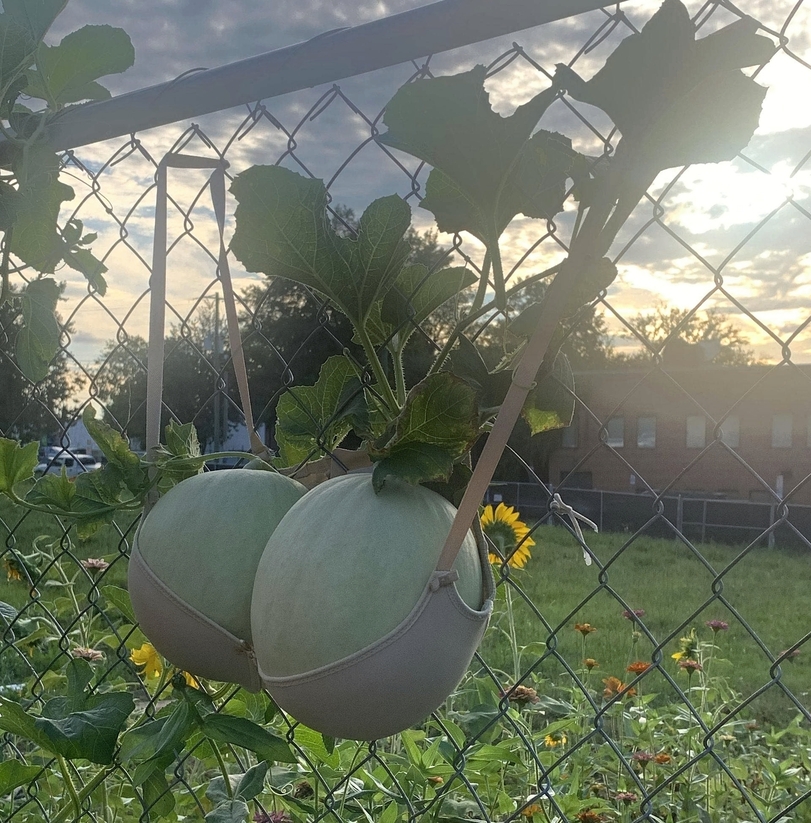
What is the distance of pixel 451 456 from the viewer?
68cm

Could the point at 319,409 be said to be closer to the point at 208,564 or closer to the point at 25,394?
the point at 208,564

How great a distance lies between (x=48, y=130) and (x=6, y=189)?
127 millimetres

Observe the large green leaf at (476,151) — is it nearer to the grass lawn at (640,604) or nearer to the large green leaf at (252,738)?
the large green leaf at (252,738)

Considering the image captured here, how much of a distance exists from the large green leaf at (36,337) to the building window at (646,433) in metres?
13.6

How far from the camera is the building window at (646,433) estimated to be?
1438cm

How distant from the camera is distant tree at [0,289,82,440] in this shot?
4.99ft

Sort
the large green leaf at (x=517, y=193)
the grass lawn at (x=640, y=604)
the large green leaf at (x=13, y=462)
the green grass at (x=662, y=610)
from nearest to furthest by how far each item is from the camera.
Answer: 1. the large green leaf at (x=517, y=193)
2. the large green leaf at (x=13, y=462)
3. the grass lawn at (x=640, y=604)
4. the green grass at (x=662, y=610)

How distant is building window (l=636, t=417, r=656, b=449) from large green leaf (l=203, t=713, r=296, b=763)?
13838 mm

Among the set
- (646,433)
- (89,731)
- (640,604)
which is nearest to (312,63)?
(89,731)

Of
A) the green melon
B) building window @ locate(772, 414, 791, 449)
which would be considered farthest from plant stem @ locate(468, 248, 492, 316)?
building window @ locate(772, 414, 791, 449)

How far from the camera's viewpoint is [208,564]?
0.73 metres

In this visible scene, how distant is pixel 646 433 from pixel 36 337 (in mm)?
14405

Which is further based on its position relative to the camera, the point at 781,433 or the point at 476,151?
the point at 781,433

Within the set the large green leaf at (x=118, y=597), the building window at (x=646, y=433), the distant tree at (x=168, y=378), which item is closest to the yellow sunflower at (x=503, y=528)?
the distant tree at (x=168, y=378)
